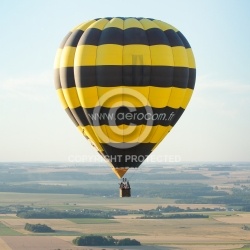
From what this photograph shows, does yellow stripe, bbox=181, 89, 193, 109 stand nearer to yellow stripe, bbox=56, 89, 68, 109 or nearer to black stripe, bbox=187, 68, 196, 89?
black stripe, bbox=187, 68, 196, 89

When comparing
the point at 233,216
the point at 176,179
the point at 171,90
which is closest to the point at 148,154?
the point at 171,90

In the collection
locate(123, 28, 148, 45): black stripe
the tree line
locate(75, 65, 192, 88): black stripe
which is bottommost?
the tree line

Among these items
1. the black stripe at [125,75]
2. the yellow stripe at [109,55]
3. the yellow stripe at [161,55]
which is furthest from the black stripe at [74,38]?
the yellow stripe at [161,55]

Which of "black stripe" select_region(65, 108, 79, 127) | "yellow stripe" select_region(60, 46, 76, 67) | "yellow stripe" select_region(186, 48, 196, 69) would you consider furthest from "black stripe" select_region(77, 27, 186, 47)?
"black stripe" select_region(65, 108, 79, 127)

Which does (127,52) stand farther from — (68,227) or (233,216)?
(233,216)

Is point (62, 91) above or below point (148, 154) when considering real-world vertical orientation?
above

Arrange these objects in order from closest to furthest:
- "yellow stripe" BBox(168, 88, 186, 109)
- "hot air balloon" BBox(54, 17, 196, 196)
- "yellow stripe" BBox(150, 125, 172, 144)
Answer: "hot air balloon" BBox(54, 17, 196, 196)
"yellow stripe" BBox(168, 88, 186, 109)
"yellow stripe" BBox(150, 125, 172, 144)

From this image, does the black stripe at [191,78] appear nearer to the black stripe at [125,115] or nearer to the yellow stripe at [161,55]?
the yellow stripe at [161,55]
